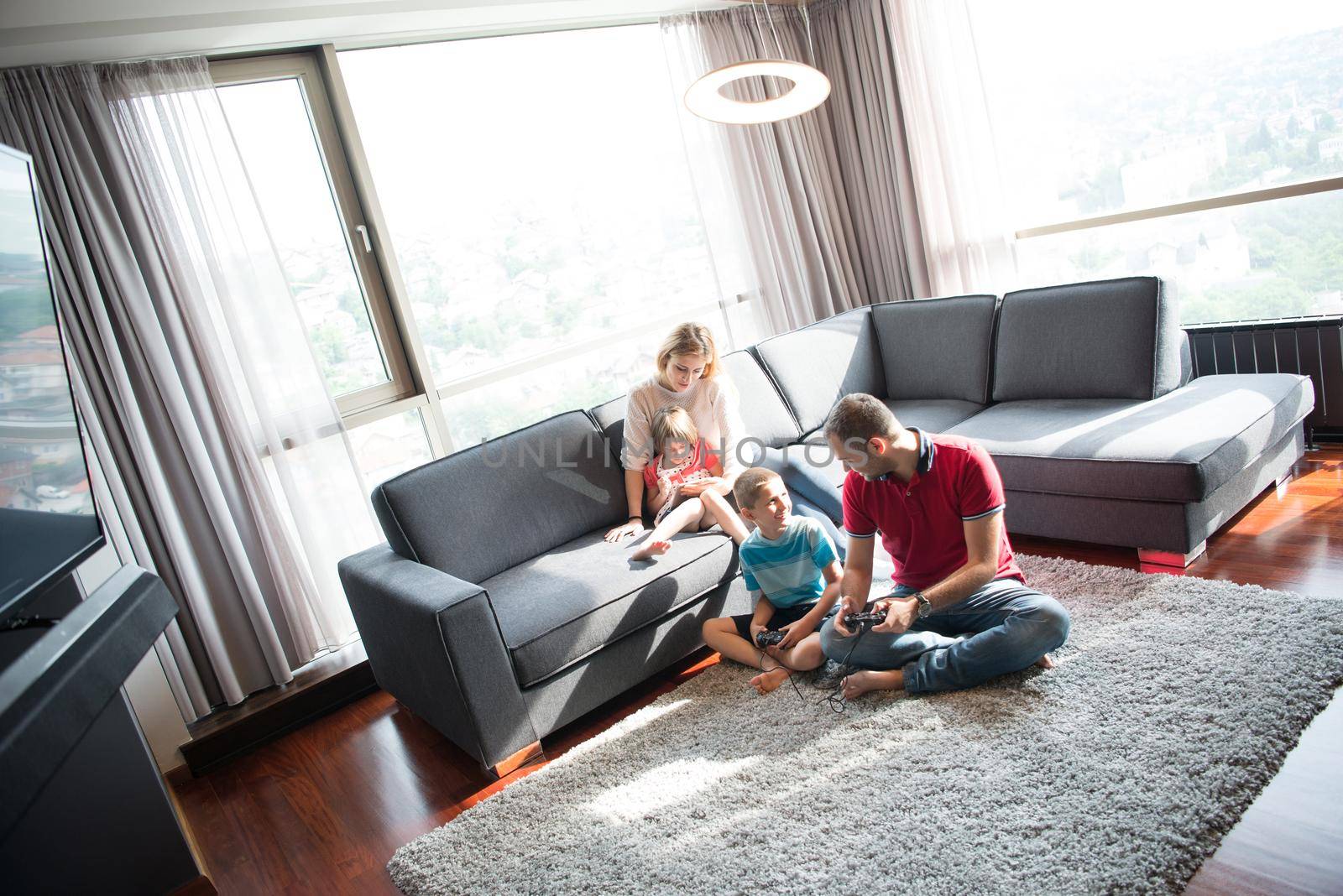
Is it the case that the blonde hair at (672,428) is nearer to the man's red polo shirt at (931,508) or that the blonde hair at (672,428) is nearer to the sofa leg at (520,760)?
the man's red polo shirt at (931,508)

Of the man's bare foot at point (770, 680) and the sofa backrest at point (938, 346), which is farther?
the sofa backrest at point (938, 346)

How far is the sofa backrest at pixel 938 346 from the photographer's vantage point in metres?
3.88

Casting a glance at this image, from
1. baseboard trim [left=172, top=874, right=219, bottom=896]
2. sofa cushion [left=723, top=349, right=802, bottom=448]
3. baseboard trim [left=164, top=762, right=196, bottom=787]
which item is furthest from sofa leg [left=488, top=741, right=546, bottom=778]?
sofa cushion [left=723, top=349, right=802, bottom=448]

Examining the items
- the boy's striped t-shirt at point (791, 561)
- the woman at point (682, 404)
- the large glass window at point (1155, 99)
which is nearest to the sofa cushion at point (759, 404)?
the woman at point (682, 404)

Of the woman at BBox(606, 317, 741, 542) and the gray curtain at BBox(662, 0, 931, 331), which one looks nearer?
the woman at BBox(606, 317, 741, 542)

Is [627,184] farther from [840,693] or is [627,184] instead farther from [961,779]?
[961,779]

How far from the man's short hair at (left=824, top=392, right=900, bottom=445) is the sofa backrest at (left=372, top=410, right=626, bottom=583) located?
1.32m

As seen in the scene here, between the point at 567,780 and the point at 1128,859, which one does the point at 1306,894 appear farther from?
the point at 567,780

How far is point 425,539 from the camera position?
10.1ft

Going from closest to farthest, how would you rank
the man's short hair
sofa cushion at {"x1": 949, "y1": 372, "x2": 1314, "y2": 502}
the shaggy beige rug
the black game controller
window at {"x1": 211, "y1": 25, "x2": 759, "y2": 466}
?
the shaggy beige rug < the man's short hair < the black game controller < sofa cushion at {"x1": 949, "y1": 372, "x2": 1314, "y2": 502} < window at {"x1": 211, "y1": 25, "x2": 759, "y2": 466}

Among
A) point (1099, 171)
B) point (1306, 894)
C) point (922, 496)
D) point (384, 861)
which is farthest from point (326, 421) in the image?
point (1099, 171)

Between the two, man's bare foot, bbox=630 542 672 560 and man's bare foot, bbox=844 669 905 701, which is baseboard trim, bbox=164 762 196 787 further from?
man's bare foot, bbox=844 669 905 701

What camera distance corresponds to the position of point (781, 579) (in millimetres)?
2801

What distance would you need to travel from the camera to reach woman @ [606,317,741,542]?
3355 millimetres
